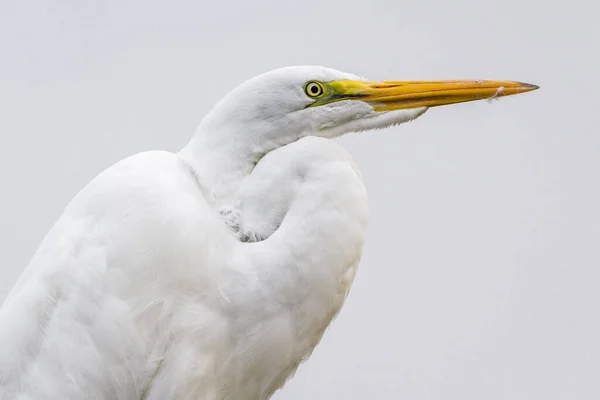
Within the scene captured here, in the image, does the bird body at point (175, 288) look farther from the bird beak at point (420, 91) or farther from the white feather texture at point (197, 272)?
the bird beak at point (420, 91)

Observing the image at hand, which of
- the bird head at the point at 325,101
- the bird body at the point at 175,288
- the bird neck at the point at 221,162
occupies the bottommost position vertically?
the bird body at the point at 175,288

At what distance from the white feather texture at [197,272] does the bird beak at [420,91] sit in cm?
26

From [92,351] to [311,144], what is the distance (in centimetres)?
89

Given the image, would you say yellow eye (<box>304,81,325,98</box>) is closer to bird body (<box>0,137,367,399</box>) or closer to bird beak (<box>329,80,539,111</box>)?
bird beak (<box>329,80,539,111</box>)

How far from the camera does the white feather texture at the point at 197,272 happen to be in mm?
3180

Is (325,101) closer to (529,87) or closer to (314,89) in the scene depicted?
(314,89)

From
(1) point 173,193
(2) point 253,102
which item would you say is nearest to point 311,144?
(2) point 253,102

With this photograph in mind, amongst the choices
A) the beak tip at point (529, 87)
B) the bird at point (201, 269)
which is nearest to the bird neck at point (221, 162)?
the bird at point (201, 269)

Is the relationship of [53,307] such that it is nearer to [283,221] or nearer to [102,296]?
[102,296]

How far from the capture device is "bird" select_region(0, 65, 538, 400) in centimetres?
318

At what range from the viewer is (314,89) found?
11.7 ft

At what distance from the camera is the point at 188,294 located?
3.27 metres

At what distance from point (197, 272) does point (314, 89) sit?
726 mm

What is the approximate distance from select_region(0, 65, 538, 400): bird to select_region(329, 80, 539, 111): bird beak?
22 cm
